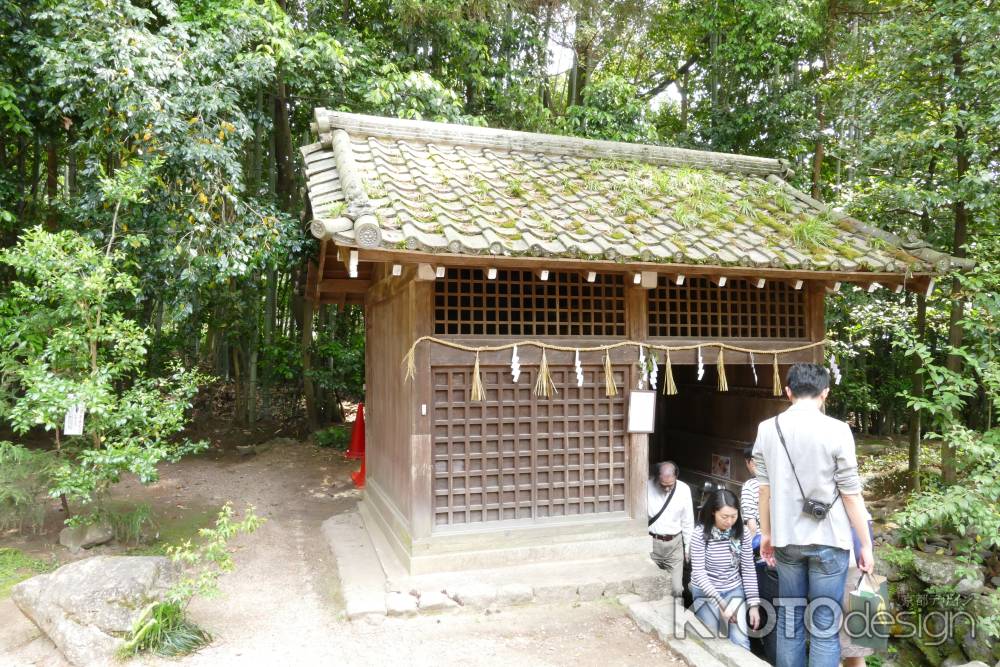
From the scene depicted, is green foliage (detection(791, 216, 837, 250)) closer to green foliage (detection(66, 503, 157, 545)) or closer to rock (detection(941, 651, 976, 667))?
rock (detection(941, 651, 976, 667))

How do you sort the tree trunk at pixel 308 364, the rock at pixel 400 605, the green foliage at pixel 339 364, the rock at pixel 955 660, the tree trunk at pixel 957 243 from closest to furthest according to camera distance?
1. the rock at pixel 400 605
2. the rock at pixel 955 660
3. the tree trunk at pixel 957 243
4. the green foliage at pixel 339 364
5. the tree trunk at pixel 308 364

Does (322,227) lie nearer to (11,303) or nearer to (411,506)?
(411,506)

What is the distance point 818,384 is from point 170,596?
15.5ft

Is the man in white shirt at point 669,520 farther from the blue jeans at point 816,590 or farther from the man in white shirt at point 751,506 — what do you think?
the blue jeans at point 816,590

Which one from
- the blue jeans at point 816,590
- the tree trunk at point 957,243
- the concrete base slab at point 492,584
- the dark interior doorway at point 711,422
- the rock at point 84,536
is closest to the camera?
the blue jeans at point 816,590

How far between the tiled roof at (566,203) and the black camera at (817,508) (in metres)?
2.46

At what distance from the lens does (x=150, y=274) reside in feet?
28.3

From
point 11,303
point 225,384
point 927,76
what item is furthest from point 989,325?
point 225,384

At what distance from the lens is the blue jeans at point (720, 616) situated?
16.1ft

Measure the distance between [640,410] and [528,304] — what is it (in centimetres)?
157

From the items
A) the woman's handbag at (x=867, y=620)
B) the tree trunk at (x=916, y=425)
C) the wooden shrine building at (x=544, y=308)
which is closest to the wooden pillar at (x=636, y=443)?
the wooden shrine building at (x=544, y=308)

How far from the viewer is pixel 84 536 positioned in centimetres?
689

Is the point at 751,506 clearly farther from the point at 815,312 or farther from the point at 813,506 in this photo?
the point at 815,312

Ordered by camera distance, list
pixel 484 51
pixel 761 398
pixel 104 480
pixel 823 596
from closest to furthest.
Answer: pixel 823 596 < pixel 104 480 < pixel 761 398 < pixel 484 51
